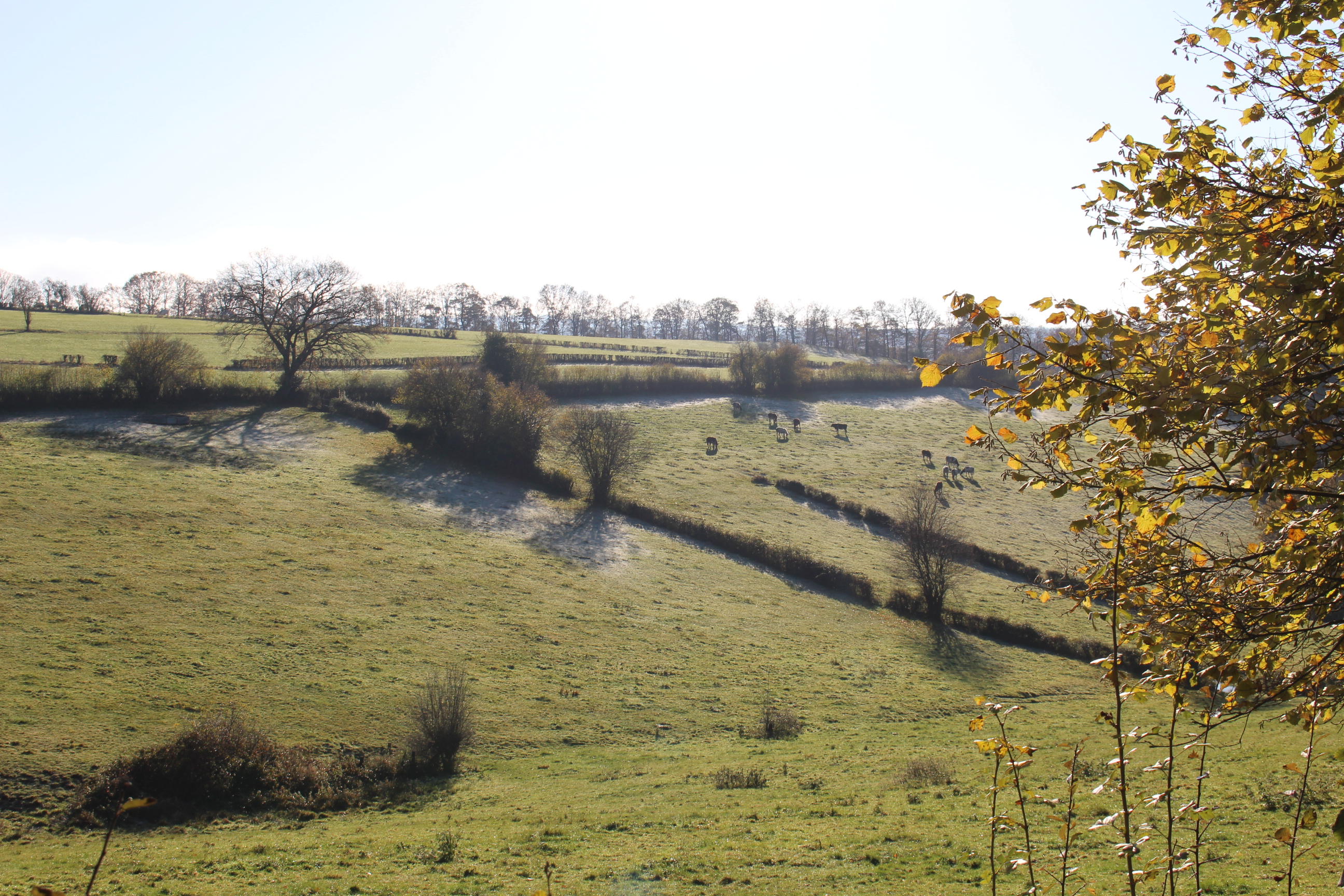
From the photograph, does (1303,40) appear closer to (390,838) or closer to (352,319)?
(390,838)

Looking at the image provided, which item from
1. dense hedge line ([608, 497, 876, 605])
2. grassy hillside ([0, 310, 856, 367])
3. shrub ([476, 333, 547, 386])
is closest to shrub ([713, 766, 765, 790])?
dense hedge line ([608, 497, 876, 605])

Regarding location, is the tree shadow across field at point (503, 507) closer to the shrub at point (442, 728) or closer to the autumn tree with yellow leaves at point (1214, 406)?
the shrub at point (442, 728)

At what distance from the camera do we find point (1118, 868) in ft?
36.6

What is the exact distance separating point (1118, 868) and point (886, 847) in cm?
369

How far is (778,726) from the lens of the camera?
24078 millimetres

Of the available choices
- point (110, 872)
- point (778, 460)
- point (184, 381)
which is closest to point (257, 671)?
point (110, 872)

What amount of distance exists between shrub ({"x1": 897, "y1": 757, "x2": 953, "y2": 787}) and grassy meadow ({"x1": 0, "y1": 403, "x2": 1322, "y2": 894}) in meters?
0.15

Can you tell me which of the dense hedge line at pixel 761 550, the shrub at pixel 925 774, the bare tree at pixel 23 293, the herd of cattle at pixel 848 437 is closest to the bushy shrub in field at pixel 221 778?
the shrub at pixel 925 774

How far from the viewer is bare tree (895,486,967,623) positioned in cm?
3806

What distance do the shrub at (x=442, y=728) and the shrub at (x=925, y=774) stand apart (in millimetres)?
12164

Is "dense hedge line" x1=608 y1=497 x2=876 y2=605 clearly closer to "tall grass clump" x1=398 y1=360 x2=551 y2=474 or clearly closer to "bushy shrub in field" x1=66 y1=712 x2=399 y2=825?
"tall grass clump" x1=398 y1=360 x2=551 y2=474

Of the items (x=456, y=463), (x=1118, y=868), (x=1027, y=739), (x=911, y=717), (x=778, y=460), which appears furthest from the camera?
(x=778, y=460)

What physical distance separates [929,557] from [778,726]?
716 inches

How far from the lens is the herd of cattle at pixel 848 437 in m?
64.4
